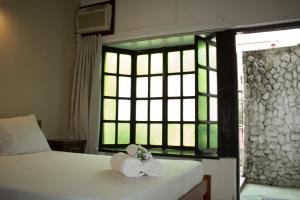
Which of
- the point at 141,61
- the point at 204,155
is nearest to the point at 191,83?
the point at 141,61

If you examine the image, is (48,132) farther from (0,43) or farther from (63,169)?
(63,169)

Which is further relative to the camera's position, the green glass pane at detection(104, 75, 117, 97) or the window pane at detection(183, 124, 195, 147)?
the green glass pane at detection(104, 75, 117, 97)

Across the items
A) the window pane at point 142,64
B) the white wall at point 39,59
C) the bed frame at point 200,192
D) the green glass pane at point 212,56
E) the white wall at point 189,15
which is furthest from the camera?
the window pane at point 142,64

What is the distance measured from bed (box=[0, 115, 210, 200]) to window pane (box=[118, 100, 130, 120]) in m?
1.72

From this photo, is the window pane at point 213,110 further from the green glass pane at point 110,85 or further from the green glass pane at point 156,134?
the green glass pane at point 110,85

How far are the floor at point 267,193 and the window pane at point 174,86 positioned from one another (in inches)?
65.0

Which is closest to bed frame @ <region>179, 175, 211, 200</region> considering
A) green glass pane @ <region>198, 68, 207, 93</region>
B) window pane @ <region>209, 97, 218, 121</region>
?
window pane @ <region>209, 97, 218, 121</region>

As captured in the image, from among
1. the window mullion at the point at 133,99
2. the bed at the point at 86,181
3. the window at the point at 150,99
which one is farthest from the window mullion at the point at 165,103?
the bed at the point at 86,181

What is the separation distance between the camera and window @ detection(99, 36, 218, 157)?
12.3 ft

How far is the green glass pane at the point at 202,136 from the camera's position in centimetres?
301

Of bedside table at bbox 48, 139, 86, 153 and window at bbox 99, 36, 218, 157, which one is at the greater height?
window at bbox 99, 36, 218, 157

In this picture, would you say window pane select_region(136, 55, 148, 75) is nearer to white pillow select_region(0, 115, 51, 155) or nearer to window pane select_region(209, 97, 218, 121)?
window pane select_region(209, 97, 218, 121)

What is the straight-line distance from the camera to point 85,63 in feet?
12.0

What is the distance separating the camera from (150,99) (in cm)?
399
